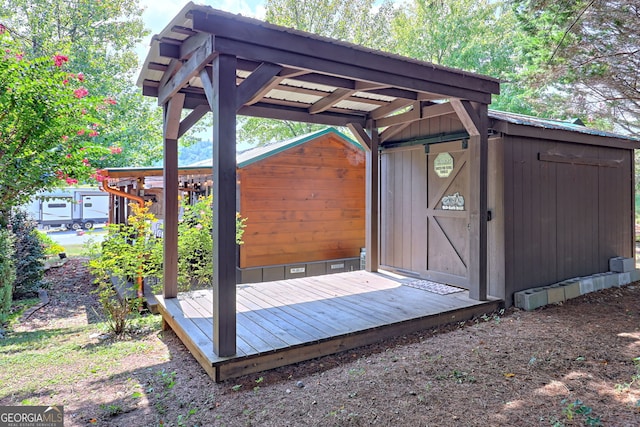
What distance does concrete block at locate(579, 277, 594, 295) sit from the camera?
214 inches

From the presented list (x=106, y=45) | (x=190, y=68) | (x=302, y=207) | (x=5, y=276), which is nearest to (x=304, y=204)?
(x=302, y=207)

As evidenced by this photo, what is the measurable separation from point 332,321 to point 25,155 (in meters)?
4.58

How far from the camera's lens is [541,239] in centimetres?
515

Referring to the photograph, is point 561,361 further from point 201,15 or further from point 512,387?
point 201,15

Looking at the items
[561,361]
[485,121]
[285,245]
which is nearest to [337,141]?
[285,245]

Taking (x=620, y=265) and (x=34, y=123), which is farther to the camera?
(x=620, y=265)

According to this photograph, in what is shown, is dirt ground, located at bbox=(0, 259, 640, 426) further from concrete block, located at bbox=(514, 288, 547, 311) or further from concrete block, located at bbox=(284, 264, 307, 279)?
concrete block, located at bbox=(284, 264, 307, 279)

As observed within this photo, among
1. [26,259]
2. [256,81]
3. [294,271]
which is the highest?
[256,81]

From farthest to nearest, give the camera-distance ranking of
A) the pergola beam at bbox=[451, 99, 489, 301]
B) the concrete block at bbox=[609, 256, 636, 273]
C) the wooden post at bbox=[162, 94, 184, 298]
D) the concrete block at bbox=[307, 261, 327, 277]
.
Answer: the concrete block at bbox=[307, 261, 327, 277], the concrete block at bbox=[609, 256, 636, 273], the pergola beam at bbox=[451, 99, 489, 301], the wooden post at bbox=[162, 94, 184, 298]

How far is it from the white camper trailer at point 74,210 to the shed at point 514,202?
20870 mm

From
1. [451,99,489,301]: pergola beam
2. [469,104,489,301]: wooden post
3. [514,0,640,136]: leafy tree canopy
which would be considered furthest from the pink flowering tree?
[514,0,640,136]: leafy tree canopy

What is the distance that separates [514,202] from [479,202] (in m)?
0.74

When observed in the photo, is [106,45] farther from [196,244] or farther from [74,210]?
[74,210]

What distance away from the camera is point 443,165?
17.6 feet
